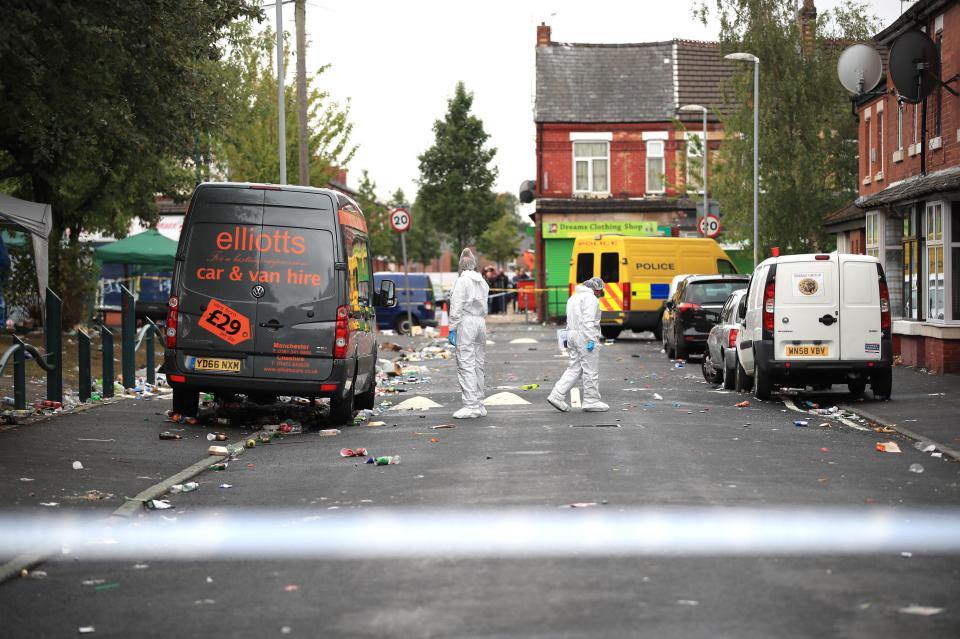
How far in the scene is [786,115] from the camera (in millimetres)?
38250

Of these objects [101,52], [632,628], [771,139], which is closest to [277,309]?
[101,52]

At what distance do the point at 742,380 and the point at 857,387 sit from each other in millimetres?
1692

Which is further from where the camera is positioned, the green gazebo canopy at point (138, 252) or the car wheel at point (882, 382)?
the green gazebo canopy at point (138, 252)

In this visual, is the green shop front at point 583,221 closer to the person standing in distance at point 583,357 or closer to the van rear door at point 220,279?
the person standing in distance at point 583,357

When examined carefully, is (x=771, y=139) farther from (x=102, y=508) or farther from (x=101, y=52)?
(x=102, y=508)

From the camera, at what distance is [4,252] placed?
58.1 feet

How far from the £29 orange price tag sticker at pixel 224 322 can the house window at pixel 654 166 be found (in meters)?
41.8

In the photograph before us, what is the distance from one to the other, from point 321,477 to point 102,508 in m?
1.95

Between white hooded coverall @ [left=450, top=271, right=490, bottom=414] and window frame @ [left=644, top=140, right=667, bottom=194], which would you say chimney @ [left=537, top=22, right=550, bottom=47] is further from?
white hooded coverall @ [left=450, top=271, right=490, bottom=414]

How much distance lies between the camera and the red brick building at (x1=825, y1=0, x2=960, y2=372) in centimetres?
2284

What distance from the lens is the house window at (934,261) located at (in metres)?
23.3

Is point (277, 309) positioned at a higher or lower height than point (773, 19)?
lower

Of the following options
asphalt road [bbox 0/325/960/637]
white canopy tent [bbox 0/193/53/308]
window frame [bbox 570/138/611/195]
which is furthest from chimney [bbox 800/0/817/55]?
white canopy tent [bbox 0/193/53/308]

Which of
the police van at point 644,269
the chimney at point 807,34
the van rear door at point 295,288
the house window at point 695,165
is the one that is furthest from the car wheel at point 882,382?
the house window at point 695,165
